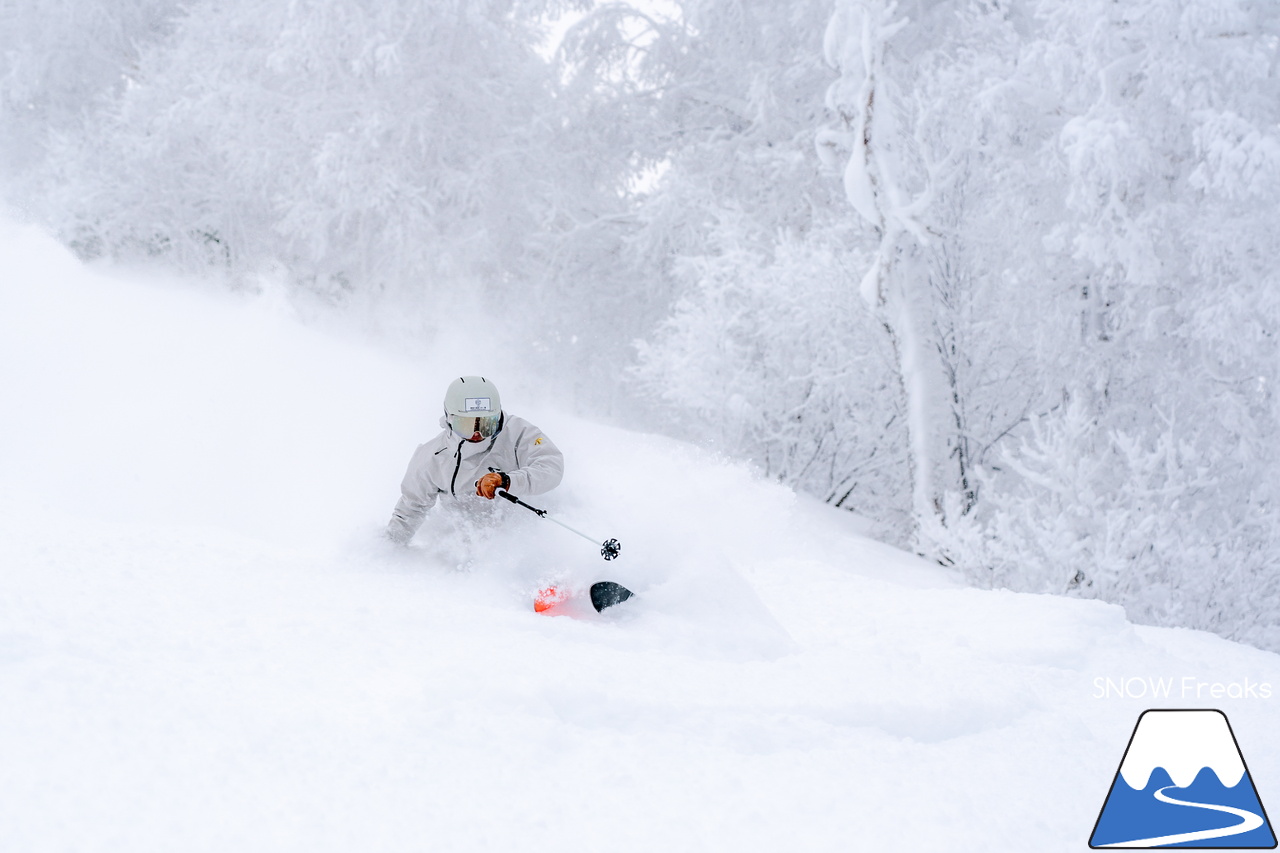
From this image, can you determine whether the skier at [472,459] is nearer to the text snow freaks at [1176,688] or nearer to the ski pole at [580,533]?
the ski pole at [580,533]

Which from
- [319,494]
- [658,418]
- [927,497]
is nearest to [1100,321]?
[927,497]

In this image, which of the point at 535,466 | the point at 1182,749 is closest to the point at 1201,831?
the point at 1182,749

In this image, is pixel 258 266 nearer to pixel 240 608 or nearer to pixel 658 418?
pixel 658 418

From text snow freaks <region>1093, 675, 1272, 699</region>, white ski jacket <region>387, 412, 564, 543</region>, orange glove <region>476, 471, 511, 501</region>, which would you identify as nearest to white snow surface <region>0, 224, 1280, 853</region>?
text snow freaks <region>1093, 675, 1272, 699</region>

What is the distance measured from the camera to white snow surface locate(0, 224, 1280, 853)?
2.32m

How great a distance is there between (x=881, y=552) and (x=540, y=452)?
5.58 metres

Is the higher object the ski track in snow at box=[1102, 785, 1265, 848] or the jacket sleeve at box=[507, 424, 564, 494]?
the jacket sleeve at box=[507, 424, 564, 494]

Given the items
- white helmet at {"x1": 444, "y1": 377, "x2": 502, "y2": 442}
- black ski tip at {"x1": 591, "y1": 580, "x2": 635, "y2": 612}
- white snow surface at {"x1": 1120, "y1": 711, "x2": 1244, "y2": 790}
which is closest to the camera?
white snow surface at {"x1": 1120, "y1": 711, "x2": 1244, "y2": 790}

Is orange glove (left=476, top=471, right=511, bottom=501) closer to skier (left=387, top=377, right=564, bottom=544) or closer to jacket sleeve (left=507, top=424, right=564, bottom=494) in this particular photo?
skier (left=387, top=377, right=564, bottom=544)

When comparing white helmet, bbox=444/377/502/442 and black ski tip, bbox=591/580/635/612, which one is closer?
black ski tip, bbox=591/580/635/612

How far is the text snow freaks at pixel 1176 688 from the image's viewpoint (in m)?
3.95

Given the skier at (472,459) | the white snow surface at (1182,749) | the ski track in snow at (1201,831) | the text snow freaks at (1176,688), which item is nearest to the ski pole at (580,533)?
the skier at (472,459)

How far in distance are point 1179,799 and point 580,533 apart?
2.81m

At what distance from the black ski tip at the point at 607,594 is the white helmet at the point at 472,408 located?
1.07 m
